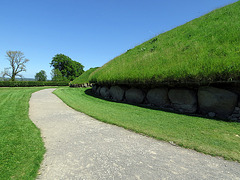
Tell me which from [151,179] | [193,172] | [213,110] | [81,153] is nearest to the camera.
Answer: [151,179]

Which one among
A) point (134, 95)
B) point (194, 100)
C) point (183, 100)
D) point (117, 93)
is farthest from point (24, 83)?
point (194, 100)

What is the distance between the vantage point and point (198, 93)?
6.02 metres

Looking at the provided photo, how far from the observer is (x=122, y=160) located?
9.30 feet

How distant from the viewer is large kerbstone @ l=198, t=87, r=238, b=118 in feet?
17.1

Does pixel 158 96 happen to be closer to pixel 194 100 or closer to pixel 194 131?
pixel 194 100

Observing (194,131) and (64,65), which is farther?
(64,65)

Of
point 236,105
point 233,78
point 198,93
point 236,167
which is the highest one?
point 233,78

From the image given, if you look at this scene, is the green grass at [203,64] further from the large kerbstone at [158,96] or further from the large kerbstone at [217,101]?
the large kerbstone at [158,96]

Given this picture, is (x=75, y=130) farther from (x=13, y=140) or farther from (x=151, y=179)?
(x=151, y=179)

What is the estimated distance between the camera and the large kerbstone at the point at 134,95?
27.7 ft

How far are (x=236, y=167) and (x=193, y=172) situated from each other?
959 millimetres

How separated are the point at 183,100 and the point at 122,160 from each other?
192 inches

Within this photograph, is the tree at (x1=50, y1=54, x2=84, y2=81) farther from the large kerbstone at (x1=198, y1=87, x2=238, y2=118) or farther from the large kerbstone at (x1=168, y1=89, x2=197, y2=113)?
the large kerbstone at (x1=198, y1=87, x2=238, y2=118)

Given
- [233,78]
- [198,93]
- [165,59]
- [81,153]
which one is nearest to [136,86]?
[165,59]
